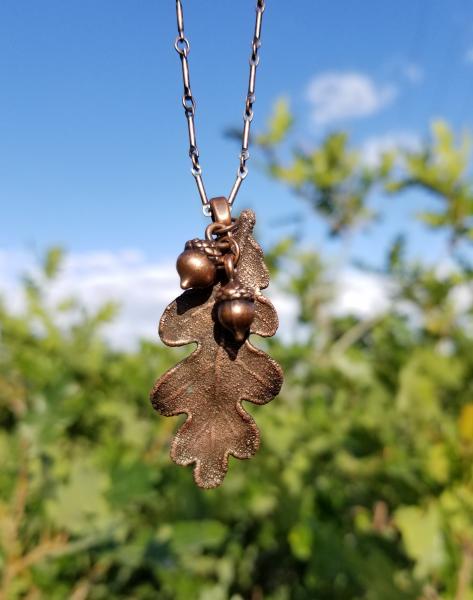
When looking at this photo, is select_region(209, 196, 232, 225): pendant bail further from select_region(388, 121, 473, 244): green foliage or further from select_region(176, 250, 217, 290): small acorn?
select_region(388, 121, 473, 244): green foliage

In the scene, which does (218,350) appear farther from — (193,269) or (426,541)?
(426,541)

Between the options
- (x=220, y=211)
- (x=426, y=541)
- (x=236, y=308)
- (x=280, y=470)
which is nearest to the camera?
(x=236, y=308)

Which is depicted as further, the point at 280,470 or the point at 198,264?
the point at 280,470

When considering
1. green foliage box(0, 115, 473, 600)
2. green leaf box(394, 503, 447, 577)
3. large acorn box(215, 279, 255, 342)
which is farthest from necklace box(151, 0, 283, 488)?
green leaf box(394, 503, 447, 577)

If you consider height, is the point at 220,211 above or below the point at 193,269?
above

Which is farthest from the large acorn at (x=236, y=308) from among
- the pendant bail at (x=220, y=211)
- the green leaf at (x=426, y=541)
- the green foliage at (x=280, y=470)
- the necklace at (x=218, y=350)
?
the green leaf at (x=426, y=541)

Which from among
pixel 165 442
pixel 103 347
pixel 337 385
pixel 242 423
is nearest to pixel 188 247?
pixel 242 423

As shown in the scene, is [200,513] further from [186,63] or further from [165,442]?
[186,63]

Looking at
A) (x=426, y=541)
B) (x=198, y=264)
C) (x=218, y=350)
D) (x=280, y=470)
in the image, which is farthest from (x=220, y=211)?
(x=280, y=470)
